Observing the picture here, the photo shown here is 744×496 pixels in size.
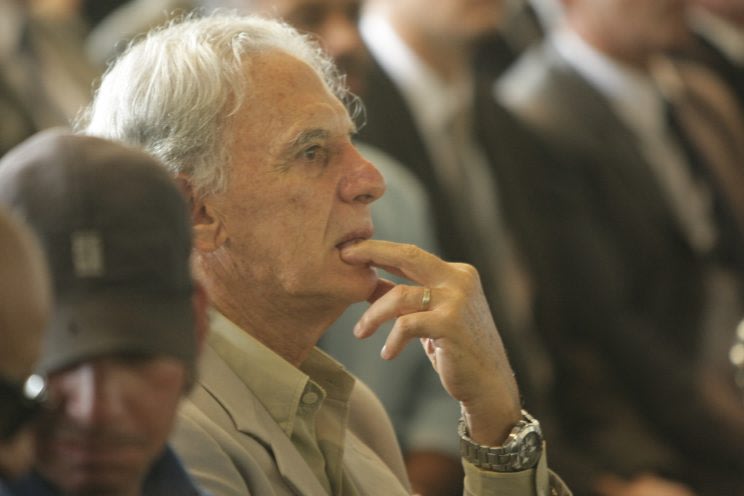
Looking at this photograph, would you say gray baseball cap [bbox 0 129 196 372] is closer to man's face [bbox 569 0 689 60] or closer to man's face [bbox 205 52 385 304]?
man's face [bbox 205 52 385 304]

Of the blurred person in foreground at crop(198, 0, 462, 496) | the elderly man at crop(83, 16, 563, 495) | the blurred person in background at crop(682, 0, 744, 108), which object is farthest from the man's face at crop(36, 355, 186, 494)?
the blurred person in background at crop(682, 0, 744, 108)

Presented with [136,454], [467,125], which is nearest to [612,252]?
[467,125]

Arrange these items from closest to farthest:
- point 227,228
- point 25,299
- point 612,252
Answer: point 25,299, point 227,228, point 612,252

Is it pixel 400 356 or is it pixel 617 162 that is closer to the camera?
pixel 400 356

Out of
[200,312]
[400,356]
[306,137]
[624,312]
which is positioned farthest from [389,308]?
[624,312]

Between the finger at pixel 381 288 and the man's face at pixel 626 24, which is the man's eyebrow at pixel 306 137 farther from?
the man's face at pixel 626 24

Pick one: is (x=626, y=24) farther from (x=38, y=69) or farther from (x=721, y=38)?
(x=38, y=69)

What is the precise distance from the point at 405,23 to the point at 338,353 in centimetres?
130

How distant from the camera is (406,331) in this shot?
5.90ft

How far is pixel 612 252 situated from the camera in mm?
4355

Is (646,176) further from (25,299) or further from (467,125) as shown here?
(25,299)

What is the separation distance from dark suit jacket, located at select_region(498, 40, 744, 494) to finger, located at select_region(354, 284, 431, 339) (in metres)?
2.18

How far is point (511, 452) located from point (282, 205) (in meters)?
0.45

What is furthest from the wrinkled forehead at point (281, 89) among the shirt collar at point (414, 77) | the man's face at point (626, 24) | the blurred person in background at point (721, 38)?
the blurred person in background at point (721, 38)
